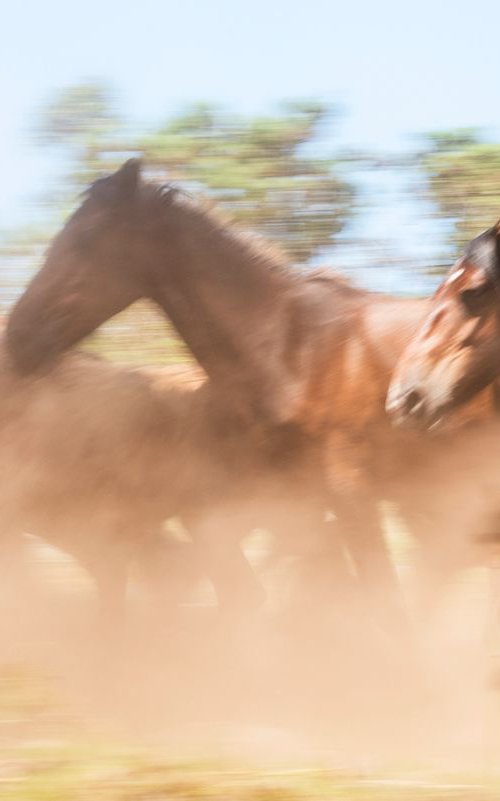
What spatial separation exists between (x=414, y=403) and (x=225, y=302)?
131 cm

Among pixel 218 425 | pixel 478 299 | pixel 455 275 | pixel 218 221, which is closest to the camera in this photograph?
pixel 478 299

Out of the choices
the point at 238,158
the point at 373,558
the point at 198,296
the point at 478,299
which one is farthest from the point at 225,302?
the point at 238,158

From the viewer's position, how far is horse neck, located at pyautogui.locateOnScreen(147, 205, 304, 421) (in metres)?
5.55

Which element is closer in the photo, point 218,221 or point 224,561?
point 218,221

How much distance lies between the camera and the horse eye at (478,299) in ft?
14.8

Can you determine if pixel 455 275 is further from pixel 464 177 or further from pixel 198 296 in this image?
pixel 464 177

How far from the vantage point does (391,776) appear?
3494 millimetres

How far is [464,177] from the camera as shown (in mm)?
11555

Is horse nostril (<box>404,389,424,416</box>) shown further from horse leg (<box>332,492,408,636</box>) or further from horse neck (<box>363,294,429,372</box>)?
horse leg (<box>332,492,408,636</box>)

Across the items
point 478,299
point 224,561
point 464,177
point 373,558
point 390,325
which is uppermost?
point 478,299

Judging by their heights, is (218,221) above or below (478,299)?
below

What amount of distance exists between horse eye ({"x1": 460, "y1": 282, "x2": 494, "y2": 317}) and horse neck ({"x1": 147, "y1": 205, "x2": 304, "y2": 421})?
1.15 m

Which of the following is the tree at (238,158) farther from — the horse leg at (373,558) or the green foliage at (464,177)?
the horse leg at (373,558)

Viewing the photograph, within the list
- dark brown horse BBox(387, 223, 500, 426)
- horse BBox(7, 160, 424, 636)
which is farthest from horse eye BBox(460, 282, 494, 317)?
horse BBox(7, 160, 424, 636)
